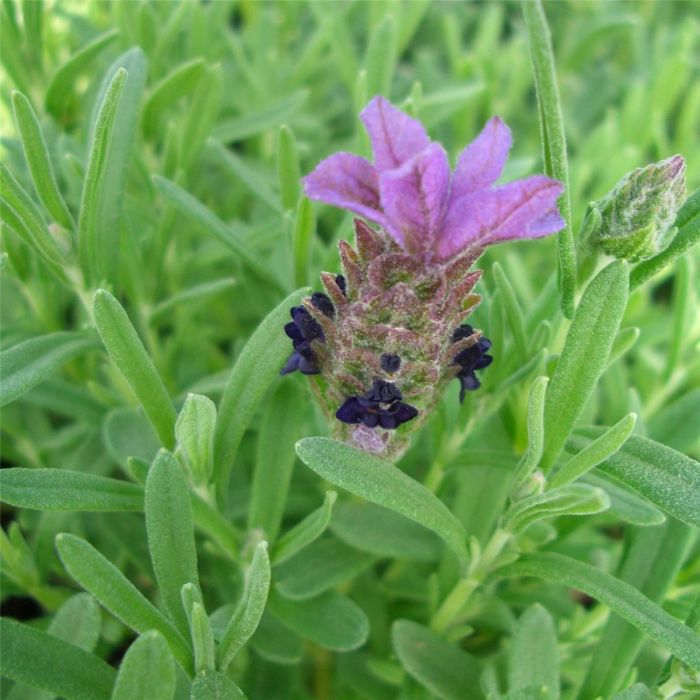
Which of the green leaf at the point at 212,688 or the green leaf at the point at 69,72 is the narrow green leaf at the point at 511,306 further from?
the green leaf at the point at 69,72

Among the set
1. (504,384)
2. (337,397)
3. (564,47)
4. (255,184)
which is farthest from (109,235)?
(564,47)

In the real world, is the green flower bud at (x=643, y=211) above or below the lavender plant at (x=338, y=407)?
above

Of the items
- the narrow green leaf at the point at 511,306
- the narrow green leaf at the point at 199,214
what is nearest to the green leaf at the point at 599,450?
the narrow green leaf at the point at 511,306

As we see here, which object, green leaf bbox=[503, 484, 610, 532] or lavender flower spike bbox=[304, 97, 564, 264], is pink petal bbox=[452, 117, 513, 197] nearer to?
lavender flower spike bbox=[304, 97, 564, 264]

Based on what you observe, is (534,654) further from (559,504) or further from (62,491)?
(62,491)

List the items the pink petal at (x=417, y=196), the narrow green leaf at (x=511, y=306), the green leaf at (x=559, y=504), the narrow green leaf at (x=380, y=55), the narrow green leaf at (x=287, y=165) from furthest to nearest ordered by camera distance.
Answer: the narrow green leaf at (x=380, y=55)
the narrow green leaf at (x=287, y=165)
the narrow green leaf at (x=511, y=306)
the green leaf at (x=559, y=504)
the pink petal at (x=417, y=196)

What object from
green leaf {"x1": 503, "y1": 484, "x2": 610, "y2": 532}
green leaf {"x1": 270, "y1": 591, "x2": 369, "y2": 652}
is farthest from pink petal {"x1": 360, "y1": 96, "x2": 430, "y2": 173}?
green leaf {"x1": 270, "y1": 591, "x2": 369, "y2": 652}

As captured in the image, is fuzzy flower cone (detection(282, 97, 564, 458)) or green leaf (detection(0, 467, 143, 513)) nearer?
fuzzy flower cone (detection(282, 97, 564, 458))
